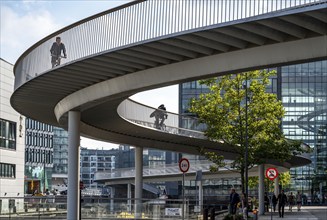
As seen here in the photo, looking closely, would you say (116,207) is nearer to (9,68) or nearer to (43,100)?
(43,100)

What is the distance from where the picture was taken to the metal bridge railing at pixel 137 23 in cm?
1616

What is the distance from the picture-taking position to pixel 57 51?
2181cm

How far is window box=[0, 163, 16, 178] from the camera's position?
49.8 metres

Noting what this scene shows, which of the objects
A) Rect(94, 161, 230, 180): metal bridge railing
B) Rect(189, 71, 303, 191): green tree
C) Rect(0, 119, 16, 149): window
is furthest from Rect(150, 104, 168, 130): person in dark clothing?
Rect(94, 161, 230, 180): metal bridge railing

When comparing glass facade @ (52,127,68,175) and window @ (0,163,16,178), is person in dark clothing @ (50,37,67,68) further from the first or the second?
glass facade @ (52,127,68,175)

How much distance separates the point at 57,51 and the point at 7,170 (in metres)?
31.1

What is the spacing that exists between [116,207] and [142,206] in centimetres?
157

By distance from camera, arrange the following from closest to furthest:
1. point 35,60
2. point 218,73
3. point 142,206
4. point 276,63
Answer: point 276,63
point 218,73
point 35,60
point 142,206

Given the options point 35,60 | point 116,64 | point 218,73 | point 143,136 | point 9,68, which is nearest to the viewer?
point 218,73

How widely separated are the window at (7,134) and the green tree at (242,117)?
19.0 metres

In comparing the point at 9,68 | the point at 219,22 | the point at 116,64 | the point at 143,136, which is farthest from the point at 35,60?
the point at 9,68

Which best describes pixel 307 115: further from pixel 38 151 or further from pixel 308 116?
pixel 38 151

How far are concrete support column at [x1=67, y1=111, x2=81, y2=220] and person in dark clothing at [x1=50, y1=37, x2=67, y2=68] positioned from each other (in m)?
5.72

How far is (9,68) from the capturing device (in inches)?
2021
